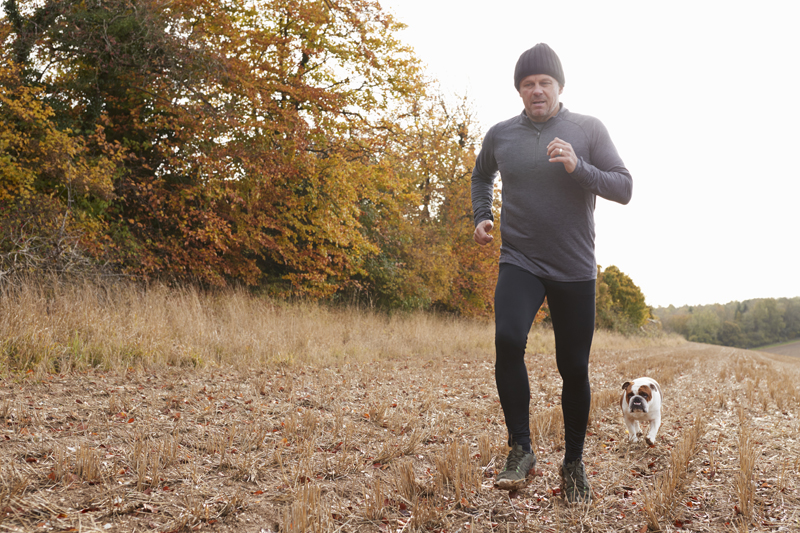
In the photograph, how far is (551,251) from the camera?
2779mm

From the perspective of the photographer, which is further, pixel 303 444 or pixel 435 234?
pixel 435 234

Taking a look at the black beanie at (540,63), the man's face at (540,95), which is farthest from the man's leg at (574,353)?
the black beanie at (540,63)

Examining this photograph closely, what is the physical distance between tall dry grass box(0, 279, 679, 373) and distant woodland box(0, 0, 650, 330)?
3.36 ft

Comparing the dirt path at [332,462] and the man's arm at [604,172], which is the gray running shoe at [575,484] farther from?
the man's arm at [604,172]

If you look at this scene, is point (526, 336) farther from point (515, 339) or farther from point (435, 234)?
point (435, 234)

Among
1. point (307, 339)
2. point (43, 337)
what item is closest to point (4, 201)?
point (43, 337)

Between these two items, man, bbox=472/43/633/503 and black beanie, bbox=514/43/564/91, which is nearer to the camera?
man, bbox=472/43/633/503

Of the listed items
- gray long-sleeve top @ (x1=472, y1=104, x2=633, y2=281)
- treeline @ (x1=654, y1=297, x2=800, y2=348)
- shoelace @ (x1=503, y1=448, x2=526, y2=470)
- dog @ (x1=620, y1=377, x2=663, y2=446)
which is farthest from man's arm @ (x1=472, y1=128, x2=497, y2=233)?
treeline @ (x1=654, y1=297, x2=800, y2=348)

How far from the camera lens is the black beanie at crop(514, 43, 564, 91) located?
2.84 meters

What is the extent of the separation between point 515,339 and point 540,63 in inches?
63.8

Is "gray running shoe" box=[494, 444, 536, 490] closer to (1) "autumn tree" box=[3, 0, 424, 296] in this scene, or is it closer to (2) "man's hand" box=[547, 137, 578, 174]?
(2) "man's hand" box=[547, 137, 578, 174]

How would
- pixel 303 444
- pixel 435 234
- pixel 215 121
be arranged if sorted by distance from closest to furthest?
1. pixel 303 444
2. pixel 215 121
3. pixel 435 234

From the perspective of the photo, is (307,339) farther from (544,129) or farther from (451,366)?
(544,129)

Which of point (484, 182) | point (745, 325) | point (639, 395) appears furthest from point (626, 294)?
point (745, 325)
